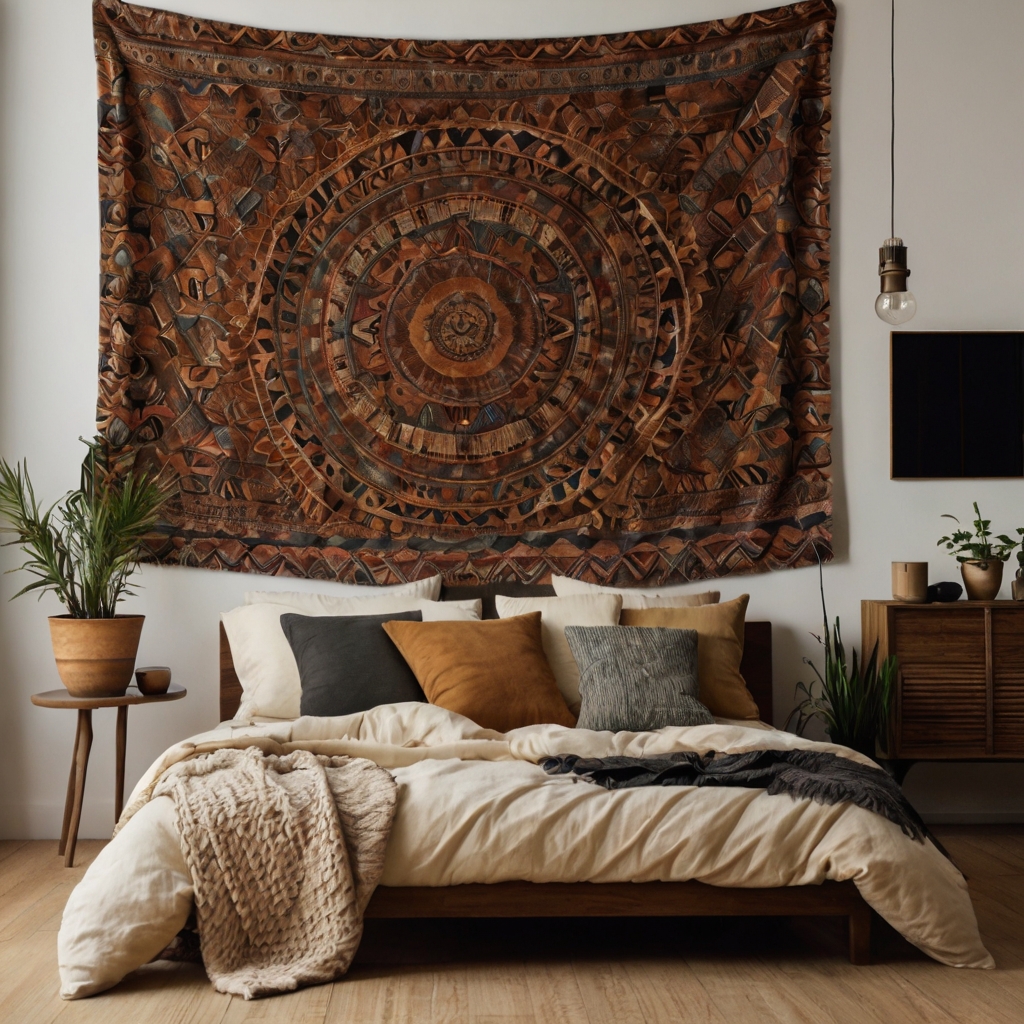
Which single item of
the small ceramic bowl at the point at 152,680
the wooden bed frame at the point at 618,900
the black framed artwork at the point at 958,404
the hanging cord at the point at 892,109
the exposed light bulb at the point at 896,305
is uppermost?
the hanging cord at the point at 892,109

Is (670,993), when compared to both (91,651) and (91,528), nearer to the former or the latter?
(91,651)

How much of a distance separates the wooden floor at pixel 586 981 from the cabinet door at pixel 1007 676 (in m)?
0.90

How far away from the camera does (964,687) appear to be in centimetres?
402

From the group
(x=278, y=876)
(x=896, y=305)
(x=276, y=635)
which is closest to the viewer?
(x=278, y=876)

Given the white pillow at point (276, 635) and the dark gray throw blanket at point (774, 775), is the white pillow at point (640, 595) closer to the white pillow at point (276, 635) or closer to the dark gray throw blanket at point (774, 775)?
the white pillow at point (276, 635)

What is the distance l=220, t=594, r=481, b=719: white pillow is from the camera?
3845 millimetres

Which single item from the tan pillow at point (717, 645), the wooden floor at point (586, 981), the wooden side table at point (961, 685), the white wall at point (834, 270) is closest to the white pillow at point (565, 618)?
the tan pillow at point (717, 645)

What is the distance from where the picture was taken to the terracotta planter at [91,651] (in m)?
3.79

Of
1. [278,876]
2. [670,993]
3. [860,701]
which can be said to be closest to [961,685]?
[860,701]

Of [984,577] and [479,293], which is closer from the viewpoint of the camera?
[984,577]

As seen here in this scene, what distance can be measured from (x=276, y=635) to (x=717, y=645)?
64.1 inches

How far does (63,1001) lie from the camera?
2506 mm

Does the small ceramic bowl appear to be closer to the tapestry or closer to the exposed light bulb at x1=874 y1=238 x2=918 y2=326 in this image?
the tapestry

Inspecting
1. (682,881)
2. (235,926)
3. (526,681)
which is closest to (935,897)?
(682,881)
